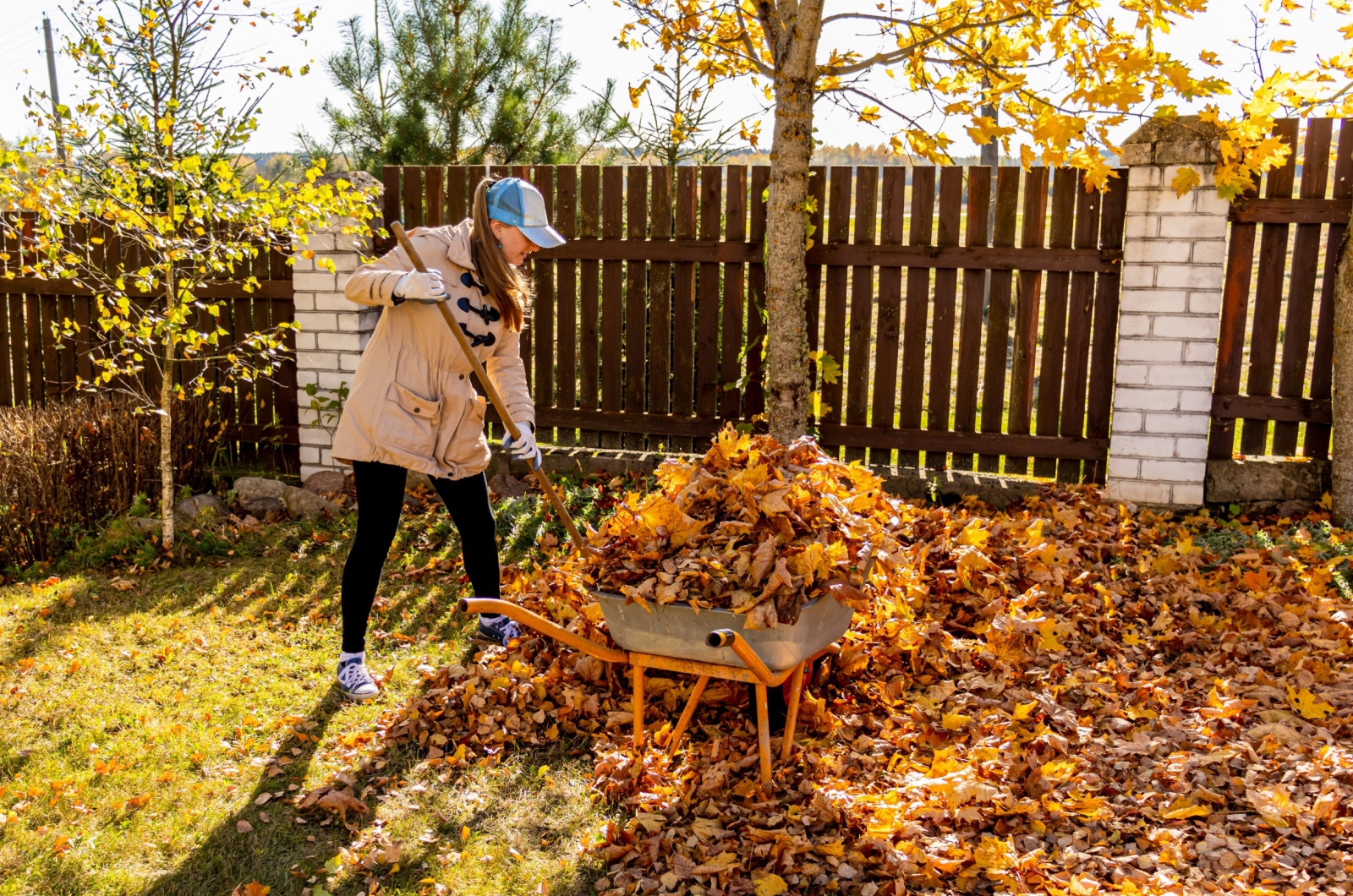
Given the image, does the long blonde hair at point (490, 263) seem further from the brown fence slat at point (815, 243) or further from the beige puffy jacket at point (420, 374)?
the brown fence slat at point (815, 243)

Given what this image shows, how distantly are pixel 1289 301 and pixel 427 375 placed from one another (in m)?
4.57

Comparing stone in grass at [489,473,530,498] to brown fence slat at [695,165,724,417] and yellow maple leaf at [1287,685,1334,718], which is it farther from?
yellow maple leaf at [1287,685,1334,718]

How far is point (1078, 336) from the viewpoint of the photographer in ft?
18.2

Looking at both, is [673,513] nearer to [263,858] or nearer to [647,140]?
[263,858]

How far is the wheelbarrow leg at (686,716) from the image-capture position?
9.93 feet

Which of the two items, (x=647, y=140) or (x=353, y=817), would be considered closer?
(x=353, y=817)

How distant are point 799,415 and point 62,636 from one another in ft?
11.9

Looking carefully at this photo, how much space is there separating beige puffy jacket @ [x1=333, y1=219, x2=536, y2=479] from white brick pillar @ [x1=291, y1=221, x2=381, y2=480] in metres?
2.59

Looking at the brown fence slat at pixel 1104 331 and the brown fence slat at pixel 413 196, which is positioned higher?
the brown fence slat at pixel 413 196

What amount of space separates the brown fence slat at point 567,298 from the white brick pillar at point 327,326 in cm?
114

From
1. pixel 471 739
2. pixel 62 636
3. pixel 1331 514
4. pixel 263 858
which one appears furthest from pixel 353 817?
pixel 1331 514

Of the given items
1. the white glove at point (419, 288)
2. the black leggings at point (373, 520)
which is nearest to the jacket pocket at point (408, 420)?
the black leggings at point (373, 520)

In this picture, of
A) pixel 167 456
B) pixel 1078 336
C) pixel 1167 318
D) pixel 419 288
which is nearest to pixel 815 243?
pixel 1078 336

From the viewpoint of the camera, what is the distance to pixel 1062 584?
433 centimetres
